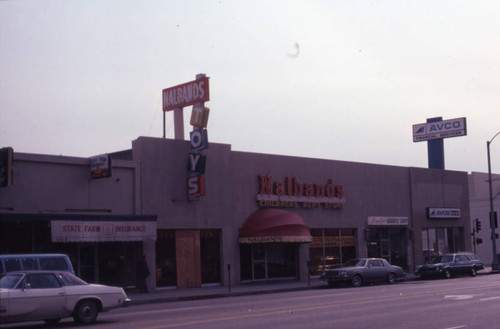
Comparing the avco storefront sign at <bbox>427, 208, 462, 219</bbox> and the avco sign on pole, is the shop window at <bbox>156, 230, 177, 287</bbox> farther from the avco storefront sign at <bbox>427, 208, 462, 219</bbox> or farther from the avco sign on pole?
the avco sign on pole

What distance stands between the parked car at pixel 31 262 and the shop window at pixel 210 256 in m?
14.6

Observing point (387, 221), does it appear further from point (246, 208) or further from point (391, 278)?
point (246, 208)

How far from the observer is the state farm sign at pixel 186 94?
36188 mm

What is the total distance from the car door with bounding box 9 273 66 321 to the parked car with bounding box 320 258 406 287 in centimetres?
1906

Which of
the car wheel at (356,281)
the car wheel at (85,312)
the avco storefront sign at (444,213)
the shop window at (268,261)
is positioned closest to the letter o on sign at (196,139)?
the shop window at (268,261)

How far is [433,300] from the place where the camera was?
23531 mm

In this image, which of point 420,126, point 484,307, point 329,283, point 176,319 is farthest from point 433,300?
point 420,126

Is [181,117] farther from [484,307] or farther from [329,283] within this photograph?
[484,307]

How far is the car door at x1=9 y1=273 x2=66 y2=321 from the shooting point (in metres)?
17.1

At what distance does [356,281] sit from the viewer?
34.9 meters

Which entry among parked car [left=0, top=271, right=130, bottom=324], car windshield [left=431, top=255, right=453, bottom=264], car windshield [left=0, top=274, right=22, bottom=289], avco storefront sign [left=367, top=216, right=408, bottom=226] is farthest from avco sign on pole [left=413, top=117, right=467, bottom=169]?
car windshield [left=0, top=274, right=22, bottom=289]

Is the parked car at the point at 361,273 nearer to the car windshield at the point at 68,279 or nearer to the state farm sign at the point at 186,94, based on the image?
the state farm sign at the point at 186,94

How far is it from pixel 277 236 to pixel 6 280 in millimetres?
20009

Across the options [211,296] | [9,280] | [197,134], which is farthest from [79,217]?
[9,280]
